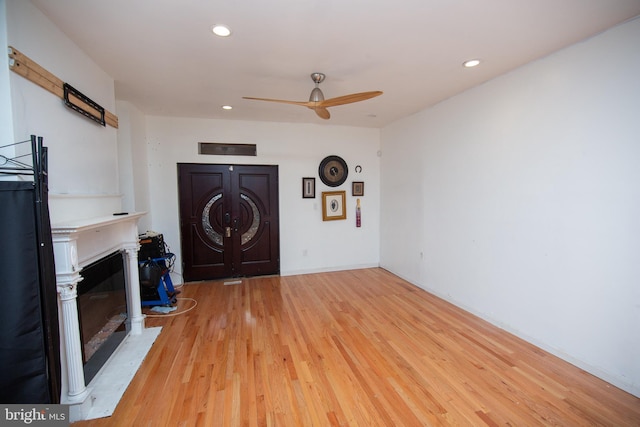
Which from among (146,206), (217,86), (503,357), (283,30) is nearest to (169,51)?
(217,86)

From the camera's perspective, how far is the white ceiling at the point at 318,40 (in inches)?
70.7

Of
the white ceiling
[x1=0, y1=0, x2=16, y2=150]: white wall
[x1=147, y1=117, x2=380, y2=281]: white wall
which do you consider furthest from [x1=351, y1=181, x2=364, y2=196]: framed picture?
[x1=0, y1=0, x2=16, y2=150]: white wall

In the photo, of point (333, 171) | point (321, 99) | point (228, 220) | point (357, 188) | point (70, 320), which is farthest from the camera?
point (357, 188)

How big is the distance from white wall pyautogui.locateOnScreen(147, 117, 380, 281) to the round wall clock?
100 millimetres

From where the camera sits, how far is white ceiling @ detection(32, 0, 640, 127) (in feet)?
5.89

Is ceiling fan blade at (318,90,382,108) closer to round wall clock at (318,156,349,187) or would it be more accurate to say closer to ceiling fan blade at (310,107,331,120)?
ceiling fan blade at (310,107,331,120)

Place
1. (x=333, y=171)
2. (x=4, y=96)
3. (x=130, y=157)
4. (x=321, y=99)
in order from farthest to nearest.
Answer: (x=333, y=171), (x=130, y=157), (x=321, y=99), (x=4, y=96)

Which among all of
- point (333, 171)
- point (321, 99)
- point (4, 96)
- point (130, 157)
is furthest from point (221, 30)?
point (333, 171)

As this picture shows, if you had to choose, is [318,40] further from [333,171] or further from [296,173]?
[333,171]

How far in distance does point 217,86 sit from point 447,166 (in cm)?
304

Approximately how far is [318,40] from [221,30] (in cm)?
73

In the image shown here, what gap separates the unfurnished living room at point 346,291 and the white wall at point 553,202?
0.05 ft

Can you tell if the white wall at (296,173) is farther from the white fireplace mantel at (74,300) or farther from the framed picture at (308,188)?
the white fireplace mantel at (74,300)

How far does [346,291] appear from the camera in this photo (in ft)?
13.6
